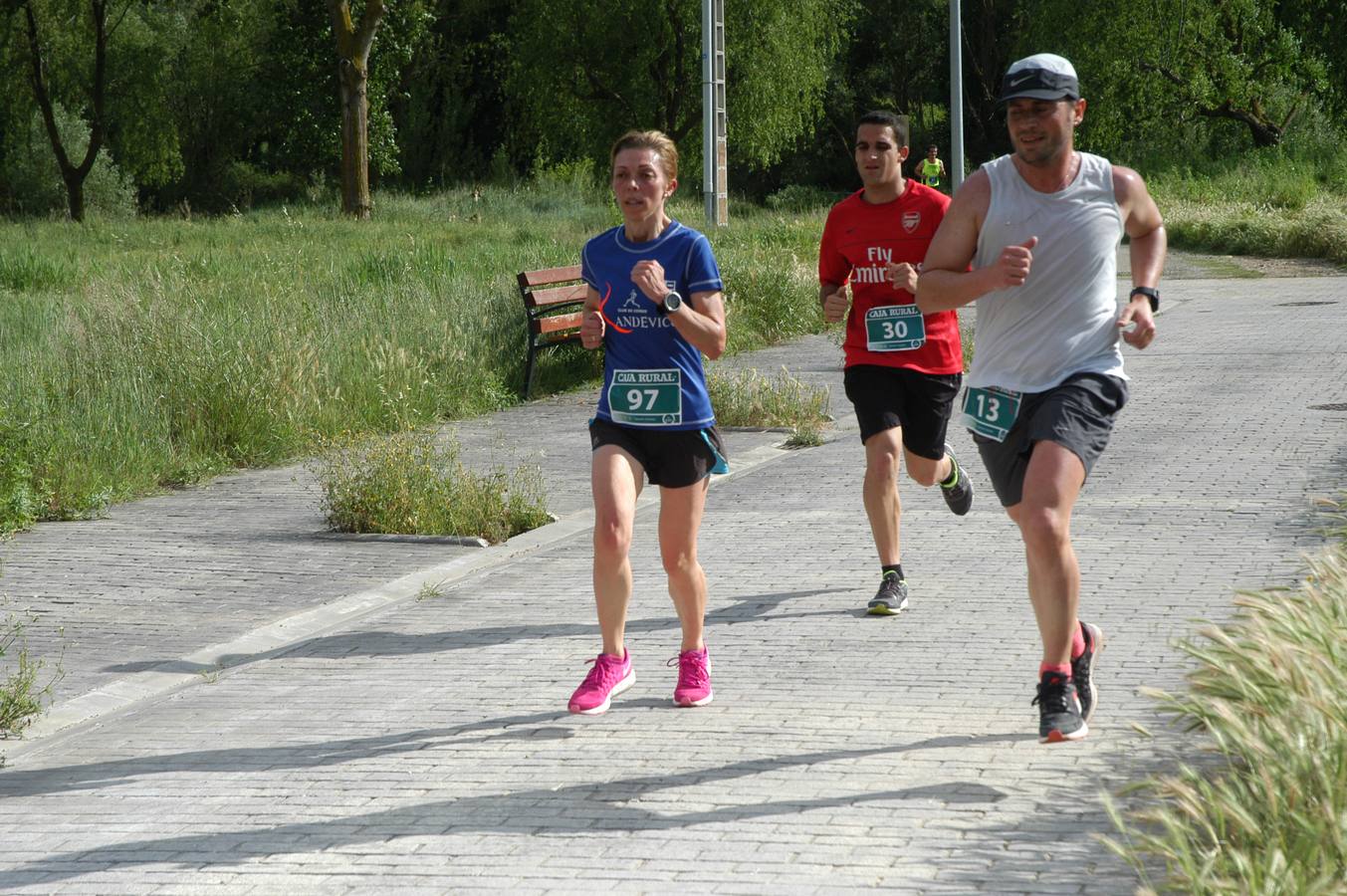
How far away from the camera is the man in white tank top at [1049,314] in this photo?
5.18 m

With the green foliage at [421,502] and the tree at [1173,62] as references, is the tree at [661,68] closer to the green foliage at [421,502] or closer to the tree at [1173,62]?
the tree at [1173,62]

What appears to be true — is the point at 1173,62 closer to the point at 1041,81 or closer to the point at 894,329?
the point at 894,329

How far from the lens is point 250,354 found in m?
12.7

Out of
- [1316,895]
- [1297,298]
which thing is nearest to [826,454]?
[1316,895]

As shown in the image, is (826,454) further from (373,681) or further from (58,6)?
(58,6)

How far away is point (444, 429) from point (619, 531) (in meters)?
7.89

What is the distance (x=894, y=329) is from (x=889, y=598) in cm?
110

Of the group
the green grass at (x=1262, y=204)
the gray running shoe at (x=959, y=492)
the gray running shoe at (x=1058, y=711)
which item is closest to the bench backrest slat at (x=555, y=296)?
the gray running shoe at (x=959, y=492)

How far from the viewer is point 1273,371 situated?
15773 mm

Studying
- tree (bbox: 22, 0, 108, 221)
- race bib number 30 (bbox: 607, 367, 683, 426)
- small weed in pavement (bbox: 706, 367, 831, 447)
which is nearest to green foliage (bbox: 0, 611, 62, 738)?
race bib number 30 (bbox: 607, 367, 683, 426)

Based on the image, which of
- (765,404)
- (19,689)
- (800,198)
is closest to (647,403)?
(19,689)

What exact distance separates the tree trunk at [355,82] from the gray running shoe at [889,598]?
31693mm

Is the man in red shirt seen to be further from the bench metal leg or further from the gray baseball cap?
the bench metal leg

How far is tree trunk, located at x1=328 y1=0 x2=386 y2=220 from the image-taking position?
3781 centimetres
